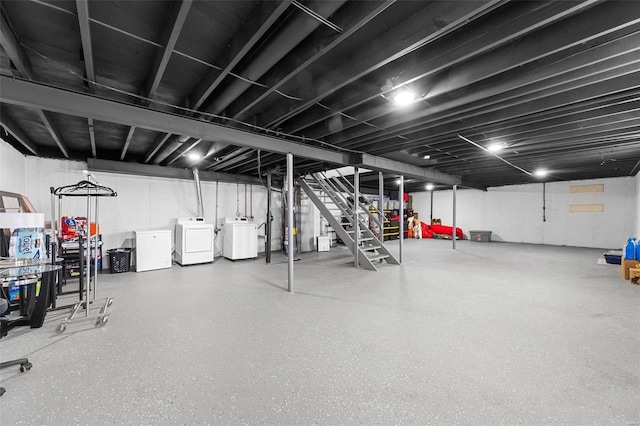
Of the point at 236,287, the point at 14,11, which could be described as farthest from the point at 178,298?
the point at 14,11

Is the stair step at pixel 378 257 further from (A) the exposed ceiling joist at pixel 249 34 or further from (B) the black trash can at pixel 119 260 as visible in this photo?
(B) the black trash can at pixel 119 260

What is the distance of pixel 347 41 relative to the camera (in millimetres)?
2271

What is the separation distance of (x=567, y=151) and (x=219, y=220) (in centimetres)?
868

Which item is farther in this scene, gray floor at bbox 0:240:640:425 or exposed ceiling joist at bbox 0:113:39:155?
exposed ceiling joist at bbox 0:113:39:155

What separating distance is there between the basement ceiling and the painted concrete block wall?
0.27 meters

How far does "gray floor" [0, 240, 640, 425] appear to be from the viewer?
162 cm

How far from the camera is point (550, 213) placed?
1015 centimetres

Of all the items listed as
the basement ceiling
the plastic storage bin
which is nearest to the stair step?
the basement ceiling

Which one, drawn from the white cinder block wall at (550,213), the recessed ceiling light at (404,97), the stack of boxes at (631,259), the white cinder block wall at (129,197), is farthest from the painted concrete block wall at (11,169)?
the white cinder block wall at (550,213)

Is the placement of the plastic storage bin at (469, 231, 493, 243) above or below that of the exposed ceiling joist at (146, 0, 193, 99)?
below

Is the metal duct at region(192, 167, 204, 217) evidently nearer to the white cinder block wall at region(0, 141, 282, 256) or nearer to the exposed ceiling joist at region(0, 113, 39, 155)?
the white cinder block wall at region(0, 141, 282, 256)

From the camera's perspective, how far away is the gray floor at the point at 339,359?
1624 mm

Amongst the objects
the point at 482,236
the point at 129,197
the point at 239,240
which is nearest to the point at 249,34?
the point at 239,240

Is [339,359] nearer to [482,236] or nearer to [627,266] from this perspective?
[627,266]
